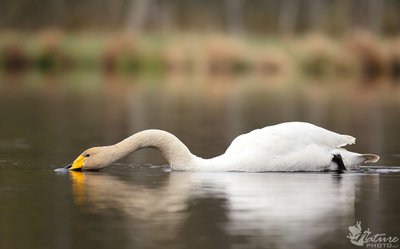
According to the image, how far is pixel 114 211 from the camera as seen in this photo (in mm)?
9969

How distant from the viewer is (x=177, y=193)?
11.2 meters

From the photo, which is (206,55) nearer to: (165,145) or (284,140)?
(165,145)

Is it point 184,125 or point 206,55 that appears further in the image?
point 206,55

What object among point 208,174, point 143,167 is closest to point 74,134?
point 143,167

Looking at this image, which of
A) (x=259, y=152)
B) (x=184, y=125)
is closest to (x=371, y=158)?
(x=259, y=152)

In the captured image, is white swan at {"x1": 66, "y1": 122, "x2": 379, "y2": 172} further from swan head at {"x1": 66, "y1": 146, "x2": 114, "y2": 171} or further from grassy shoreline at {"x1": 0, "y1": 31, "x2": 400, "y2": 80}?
grassy shoreline at {"x1": 0, "y1": 31, "x2": 400, "y2": 80}

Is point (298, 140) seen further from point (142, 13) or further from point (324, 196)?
point (142, 13)

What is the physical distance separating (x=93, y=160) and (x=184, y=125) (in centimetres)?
825

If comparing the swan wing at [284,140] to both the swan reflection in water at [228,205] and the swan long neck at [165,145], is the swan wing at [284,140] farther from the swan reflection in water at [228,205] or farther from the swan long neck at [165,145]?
the swan long neck at [165,145]

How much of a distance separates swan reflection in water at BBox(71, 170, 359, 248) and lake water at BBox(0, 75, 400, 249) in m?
0.01

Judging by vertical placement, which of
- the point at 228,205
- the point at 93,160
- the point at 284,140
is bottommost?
the point at 228,205

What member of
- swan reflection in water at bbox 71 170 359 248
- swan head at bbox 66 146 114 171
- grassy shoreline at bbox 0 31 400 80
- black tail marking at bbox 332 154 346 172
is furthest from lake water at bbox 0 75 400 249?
grassy shoreline at bbox 0 31 400 80

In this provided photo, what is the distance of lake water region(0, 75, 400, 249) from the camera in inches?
347

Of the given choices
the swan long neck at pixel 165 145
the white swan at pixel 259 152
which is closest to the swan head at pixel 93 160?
the white swan at pixel 259 152
